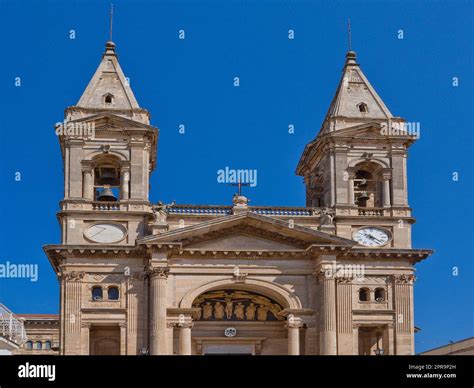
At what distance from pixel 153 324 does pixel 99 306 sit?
325cm

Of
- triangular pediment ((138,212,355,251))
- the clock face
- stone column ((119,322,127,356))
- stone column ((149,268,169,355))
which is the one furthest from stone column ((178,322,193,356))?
the clock face

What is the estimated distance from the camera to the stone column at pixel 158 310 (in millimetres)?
51250

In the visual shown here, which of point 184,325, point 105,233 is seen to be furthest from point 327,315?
point 105,233

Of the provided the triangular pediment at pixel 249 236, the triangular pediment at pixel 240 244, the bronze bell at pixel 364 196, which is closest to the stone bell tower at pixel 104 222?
the triangular pediment at pixel 249 236

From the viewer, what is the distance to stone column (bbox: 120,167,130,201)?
54.7m

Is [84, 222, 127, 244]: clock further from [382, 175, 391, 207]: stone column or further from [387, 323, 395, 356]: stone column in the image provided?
[387, 323, 395, 356]: stone column

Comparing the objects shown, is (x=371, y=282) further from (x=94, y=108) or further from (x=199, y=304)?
(x=94, y=108)

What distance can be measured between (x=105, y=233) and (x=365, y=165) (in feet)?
50.1

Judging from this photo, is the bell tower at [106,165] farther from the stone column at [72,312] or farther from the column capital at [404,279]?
the column capital at [404,279]

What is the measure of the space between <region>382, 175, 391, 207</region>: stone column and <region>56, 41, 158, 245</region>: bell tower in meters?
13.1

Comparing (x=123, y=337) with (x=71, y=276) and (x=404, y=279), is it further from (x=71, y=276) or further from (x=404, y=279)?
(x=404, y=279)

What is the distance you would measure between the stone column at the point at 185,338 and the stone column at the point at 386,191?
13.0m
